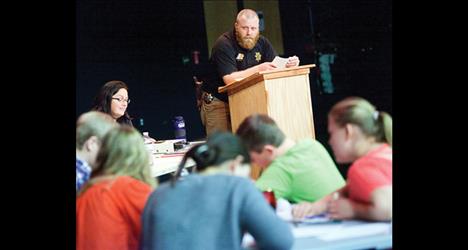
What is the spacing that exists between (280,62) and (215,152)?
1.10 feet

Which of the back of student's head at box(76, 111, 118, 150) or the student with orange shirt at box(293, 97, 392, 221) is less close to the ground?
the back of student's head at box(76, 111, 118, 150)

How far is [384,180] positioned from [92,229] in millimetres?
808

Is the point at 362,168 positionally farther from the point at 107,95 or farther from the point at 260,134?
the point at 107,95

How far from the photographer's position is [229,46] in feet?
5.46

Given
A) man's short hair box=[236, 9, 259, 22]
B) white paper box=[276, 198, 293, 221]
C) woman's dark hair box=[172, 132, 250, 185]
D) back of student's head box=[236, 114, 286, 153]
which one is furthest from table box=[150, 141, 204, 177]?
man's short hair box=[236, 9, 259, 22]

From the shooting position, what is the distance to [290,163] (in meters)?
1.55

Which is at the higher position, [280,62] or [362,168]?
[280,62]

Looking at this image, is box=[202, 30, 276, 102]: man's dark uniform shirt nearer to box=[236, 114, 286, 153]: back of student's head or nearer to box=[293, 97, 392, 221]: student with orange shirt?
box=[236, 114, 286, 153]: back of student's head

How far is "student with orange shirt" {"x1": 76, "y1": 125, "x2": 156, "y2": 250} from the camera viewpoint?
4.98 ft

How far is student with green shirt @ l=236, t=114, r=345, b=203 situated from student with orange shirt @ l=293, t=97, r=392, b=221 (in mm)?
29

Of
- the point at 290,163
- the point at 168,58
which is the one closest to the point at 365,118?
the point at 290,163

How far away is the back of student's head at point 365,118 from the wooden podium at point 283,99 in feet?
0.27
